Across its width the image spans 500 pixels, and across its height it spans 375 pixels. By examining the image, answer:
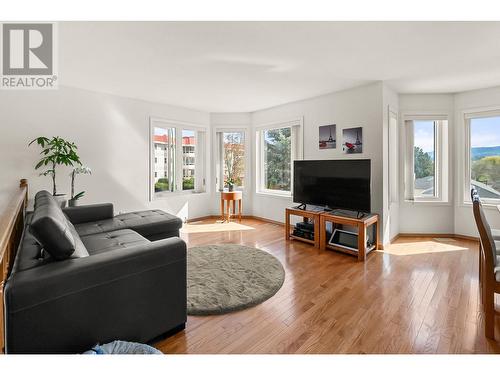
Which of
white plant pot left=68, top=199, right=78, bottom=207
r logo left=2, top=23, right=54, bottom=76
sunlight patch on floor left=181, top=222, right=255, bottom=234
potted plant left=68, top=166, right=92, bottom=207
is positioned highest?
r logo left=2, top=23, right=54, bottom=76

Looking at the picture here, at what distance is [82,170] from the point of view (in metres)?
3.69

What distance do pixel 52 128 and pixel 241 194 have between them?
10.9ft

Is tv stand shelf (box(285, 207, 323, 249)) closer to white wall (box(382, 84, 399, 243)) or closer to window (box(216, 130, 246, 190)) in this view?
white wall (box(382, 84, 399, 243))

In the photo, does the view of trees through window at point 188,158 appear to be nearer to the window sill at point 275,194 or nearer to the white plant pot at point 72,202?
the window sill at point 275,194

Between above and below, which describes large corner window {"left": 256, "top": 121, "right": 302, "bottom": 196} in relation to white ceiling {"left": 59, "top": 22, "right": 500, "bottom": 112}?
below

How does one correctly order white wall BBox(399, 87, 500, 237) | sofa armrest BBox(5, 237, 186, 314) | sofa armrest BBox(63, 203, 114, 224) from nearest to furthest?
sofa armrest BBox(5, 237, 186, 314)
sofa armrest BBox(63, 203, 114, 224)
white wall BBox(399, 87, 500, 237)

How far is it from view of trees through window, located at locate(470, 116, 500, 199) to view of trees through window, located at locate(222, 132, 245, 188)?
13.1 feet

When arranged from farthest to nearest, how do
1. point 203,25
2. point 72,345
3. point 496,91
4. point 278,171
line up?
point 278,171 < point 496,91 < point 203,25 < point 72,345

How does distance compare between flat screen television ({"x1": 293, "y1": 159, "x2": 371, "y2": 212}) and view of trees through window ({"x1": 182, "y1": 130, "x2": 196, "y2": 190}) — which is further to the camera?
view of trees through window ({"x1": 182, "y1": 130, "x2": 196, "y2": 190})

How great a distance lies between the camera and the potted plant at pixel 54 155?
3.45m

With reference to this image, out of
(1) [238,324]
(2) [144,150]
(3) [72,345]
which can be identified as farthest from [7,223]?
(2) [144,150]

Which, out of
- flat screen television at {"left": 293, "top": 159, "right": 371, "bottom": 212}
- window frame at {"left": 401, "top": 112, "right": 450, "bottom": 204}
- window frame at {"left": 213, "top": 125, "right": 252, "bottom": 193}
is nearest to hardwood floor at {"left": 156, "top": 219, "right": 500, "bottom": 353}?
flat screen television at {"left": 293, "top": 159, "right": 371, "bottom": 212}

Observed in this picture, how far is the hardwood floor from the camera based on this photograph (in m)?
1.70

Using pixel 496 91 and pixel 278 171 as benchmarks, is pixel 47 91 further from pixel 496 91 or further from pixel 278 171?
pixel 496 91
